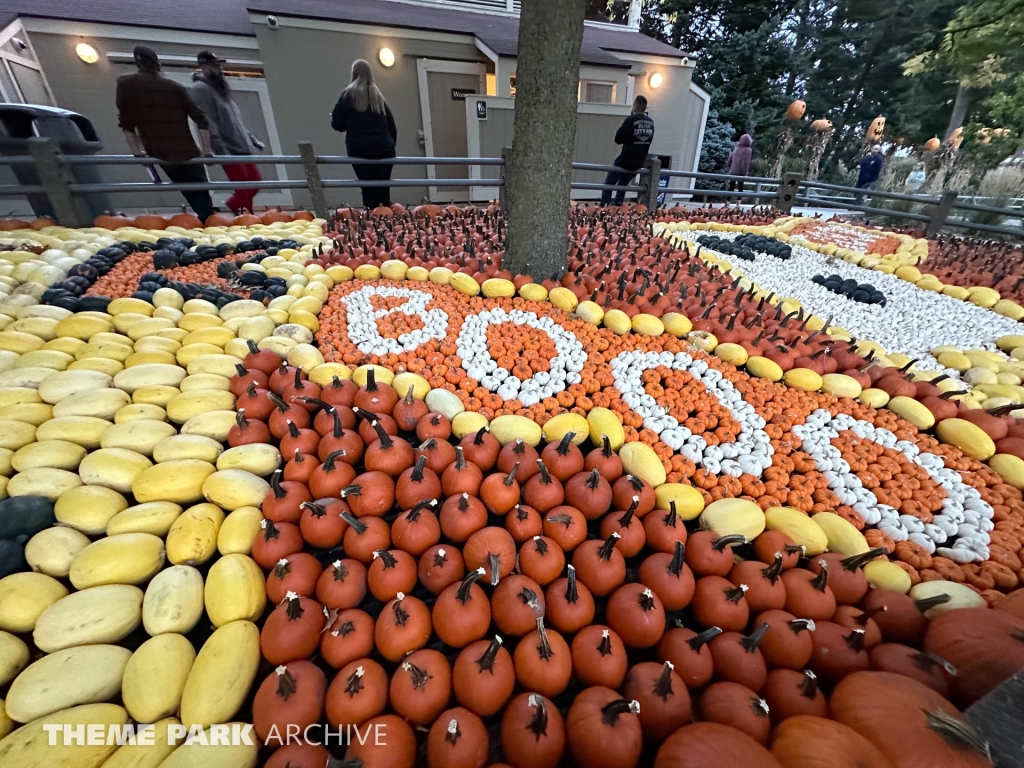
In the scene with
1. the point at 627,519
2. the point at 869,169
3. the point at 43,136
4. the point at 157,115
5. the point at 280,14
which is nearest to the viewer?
the point at 627,519

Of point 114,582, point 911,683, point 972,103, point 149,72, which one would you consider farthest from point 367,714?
point 972,103

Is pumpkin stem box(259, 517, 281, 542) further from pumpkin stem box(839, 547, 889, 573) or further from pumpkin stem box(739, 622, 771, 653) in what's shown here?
pumpkin stem box(839, 547, 889, 573)

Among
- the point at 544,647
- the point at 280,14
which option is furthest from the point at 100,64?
the point at 544,647

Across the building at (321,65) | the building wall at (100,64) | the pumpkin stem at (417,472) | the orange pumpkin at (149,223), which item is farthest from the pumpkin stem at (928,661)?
the building wall at (100,64)

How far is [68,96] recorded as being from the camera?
7.58 meters

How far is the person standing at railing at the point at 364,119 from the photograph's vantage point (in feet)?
17.1

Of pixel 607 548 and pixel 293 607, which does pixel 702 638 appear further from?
pixel 293 607

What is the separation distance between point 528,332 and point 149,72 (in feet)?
16.3

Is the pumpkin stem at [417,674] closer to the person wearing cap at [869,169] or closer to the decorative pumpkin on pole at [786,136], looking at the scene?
the person wearing cap at [869,169]

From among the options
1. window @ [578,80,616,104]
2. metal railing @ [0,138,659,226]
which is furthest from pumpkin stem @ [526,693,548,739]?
window @ [578,80,616,104]

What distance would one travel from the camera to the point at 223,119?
5.70 metres

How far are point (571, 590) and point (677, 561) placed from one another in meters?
0.39

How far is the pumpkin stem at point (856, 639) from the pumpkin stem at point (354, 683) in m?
1.48

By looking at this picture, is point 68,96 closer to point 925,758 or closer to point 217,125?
point 217,125
